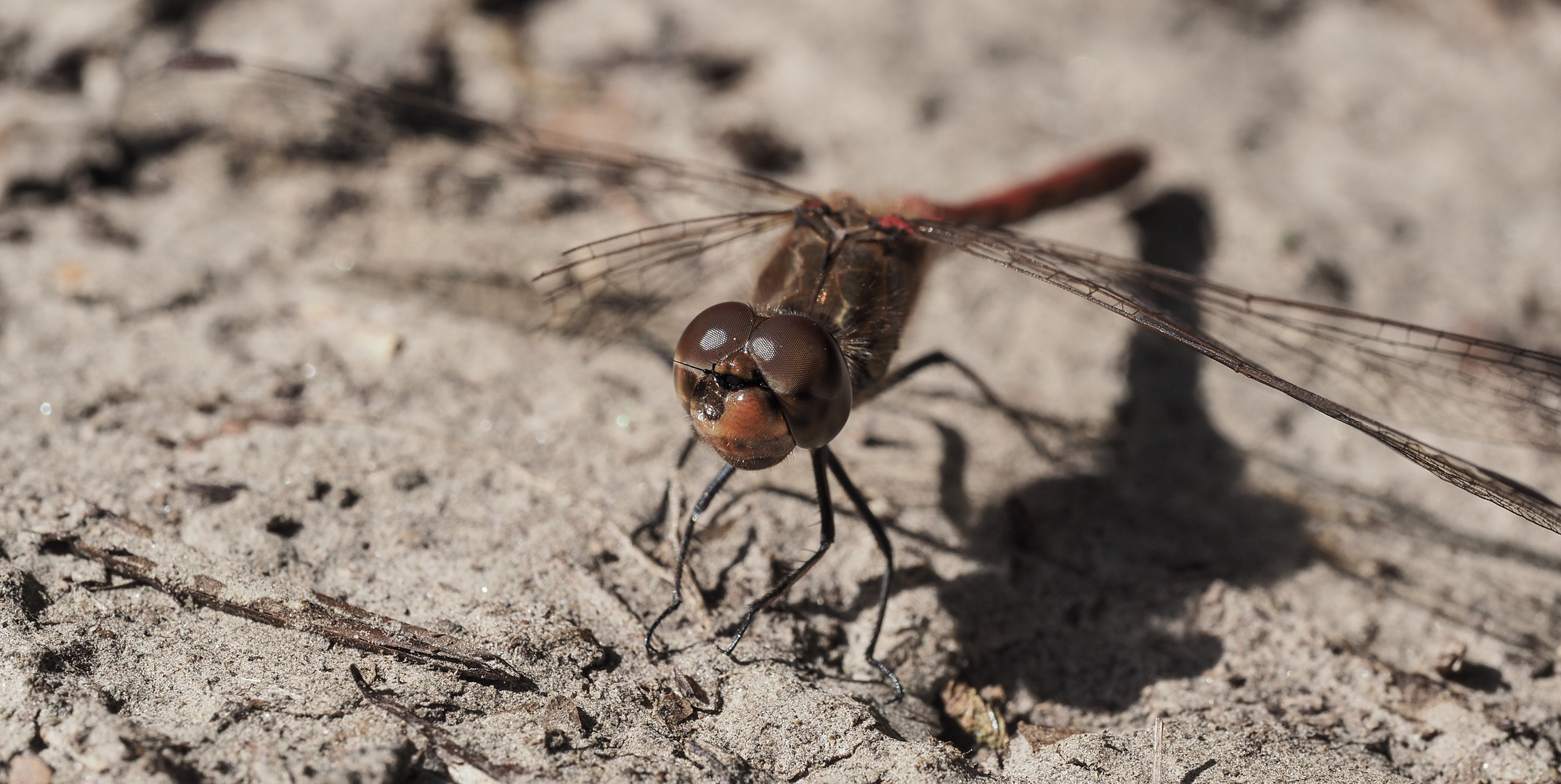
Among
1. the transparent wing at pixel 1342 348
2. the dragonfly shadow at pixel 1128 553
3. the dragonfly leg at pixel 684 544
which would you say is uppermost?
the transparent wing at pixel 1342 348

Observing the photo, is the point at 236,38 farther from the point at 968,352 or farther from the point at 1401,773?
the point at 1401,773

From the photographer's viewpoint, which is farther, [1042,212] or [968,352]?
[1042,212]

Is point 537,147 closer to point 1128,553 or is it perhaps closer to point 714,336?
point 714,336

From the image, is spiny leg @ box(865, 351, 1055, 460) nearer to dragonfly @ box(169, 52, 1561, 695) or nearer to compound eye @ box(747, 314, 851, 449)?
dragonfly @ box(169, 52, 1561, 695)

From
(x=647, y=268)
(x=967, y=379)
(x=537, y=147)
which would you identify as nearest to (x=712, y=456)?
(x=647, y=268)

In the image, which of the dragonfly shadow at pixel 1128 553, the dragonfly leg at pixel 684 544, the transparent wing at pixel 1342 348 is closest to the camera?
the dragonfly leg at pixel 684 544

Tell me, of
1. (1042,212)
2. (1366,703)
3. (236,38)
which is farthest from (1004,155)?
(236,38)

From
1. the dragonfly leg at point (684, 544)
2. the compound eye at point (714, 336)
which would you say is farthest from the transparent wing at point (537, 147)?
the dragonfly leg at point (684, 544)

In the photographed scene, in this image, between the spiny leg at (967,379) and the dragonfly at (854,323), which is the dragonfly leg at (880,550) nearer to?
the dragonfly at (854,323)
